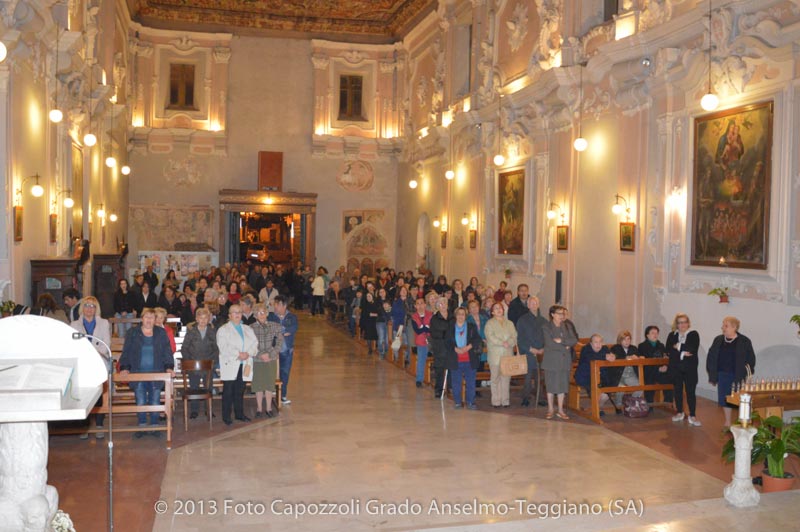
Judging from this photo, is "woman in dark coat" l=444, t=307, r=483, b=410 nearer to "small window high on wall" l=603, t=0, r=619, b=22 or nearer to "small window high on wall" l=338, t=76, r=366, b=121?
"small window high on wall" l=603, t=0, r=619, b=22

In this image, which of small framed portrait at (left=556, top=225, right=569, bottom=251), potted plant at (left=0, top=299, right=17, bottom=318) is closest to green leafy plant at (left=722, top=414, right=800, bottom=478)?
small framed portrait at (left=556, top=225, right=569, bottom=251)

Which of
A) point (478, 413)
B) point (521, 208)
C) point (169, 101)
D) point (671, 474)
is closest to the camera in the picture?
point (671, 474)

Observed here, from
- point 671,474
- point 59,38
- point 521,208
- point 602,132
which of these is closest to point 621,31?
point 602,132

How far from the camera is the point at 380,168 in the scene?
Result: 3011 centimetres

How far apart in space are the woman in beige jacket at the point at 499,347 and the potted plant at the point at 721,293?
3.03m

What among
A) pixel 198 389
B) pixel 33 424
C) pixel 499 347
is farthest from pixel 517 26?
pixel 33 424

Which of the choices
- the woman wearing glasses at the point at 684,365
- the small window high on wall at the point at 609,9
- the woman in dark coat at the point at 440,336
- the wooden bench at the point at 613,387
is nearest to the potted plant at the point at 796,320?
the woman wearing glasses at the point at 684,365

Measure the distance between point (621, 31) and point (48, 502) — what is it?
1242cm

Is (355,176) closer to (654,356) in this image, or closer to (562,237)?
(562,237)

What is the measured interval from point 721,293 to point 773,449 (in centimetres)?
436

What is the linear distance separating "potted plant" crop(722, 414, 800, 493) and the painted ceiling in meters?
21.8

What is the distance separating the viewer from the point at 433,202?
25.6 metres

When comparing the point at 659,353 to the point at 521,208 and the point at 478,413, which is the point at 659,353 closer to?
the point at 478,413

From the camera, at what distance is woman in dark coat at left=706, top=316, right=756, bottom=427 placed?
9594 millimetres
